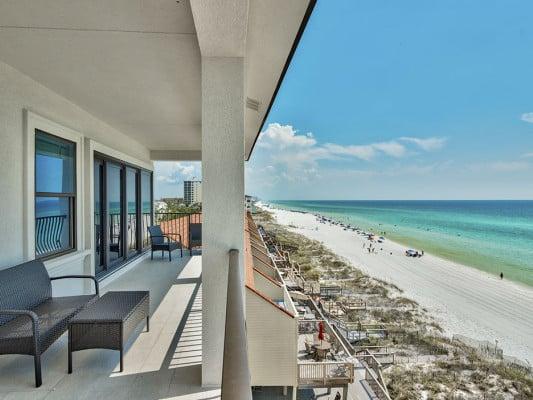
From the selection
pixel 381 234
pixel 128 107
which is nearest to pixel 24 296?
pixel 128 107

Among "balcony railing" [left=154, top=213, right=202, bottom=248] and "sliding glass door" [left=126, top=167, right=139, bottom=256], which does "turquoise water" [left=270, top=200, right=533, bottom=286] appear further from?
"sliding glass door" [left=126, top=167, right=139, bottom=256]

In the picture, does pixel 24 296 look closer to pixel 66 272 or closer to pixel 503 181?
pixel 66 272

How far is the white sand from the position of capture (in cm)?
1747

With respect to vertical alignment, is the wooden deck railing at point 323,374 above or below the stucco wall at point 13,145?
below

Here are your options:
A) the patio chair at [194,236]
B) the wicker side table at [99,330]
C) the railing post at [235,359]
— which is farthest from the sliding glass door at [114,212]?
the railing post at [235,359]

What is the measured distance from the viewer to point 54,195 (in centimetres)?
368

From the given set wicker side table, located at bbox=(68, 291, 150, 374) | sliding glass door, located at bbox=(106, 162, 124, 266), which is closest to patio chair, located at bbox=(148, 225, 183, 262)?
sliding glass door, located at bbox=(106, 162, 124, 266)

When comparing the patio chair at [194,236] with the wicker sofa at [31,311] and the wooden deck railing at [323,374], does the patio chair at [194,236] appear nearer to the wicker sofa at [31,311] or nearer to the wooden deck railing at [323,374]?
the wooden deck railing at [323,374]

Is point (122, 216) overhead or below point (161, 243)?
overhead

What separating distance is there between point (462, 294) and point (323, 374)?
20573 mm

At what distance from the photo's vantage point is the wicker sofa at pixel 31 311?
203 cm

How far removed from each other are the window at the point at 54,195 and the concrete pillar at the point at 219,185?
2.45 metres

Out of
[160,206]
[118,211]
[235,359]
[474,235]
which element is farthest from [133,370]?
[474,235]

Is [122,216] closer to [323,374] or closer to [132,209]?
[132,209]
